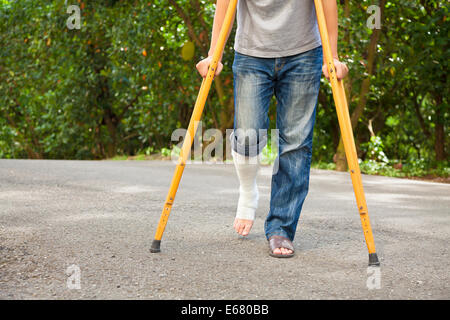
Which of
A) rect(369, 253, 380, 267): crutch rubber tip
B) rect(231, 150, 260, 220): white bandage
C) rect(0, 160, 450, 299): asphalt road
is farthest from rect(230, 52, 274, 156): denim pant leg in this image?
rect(369, 253, 380, 267): crutch rubber tip

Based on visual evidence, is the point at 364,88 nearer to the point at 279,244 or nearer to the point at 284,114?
the point at 284,114

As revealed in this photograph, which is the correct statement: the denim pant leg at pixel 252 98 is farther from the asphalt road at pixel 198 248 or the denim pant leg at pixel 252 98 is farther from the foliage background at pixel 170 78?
the foliage background at pixel 170 78

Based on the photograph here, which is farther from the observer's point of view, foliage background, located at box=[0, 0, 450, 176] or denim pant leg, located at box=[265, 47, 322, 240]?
foliage background, located at box=[0, 0, 450, 176]

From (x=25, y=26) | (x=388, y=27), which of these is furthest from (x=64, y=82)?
(x=388, y=27)

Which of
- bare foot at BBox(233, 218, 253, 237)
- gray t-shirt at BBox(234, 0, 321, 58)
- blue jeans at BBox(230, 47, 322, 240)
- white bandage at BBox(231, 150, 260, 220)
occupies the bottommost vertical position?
bare foot at BBox(233, 218, 253, 237)

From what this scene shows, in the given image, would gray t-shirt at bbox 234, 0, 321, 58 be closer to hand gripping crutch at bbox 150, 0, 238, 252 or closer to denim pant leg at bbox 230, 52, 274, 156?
denim pant leg at bbox 230, 52, 274, 156

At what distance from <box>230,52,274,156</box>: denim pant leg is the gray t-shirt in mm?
58

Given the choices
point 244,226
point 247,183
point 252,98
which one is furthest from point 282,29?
point 244,226

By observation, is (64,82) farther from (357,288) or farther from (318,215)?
(357,288)

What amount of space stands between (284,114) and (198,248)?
2.81 feet

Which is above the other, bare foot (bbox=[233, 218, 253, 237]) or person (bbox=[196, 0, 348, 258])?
person (bbox=[196, 0, 348, 258])

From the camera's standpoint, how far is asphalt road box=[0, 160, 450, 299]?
2.40 m

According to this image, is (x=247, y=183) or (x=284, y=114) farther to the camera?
(x=247, y=183)

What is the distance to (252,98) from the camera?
10.0 feet
